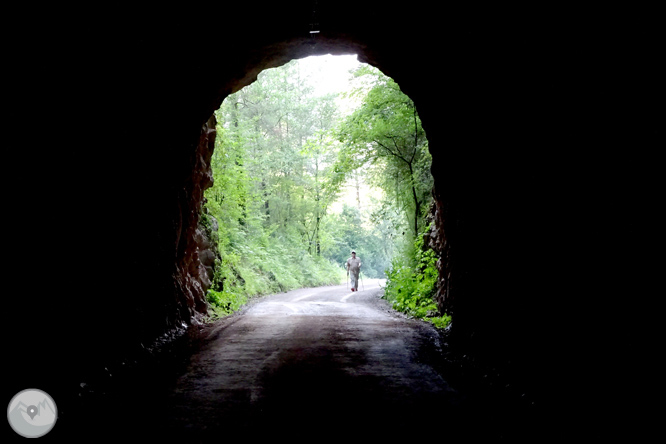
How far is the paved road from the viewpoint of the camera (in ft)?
12.5

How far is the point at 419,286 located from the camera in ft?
38.9

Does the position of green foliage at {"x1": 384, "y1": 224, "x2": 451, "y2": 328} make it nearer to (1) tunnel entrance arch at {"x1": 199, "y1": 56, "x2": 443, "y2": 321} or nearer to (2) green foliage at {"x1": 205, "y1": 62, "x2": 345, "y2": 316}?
(1) tunnel entrance arch at {"x1": 199, "y1": 56, "x2": 443, "y2": 321}

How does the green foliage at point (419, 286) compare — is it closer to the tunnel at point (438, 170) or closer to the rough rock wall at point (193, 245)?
the tunnel at point (438, 170)

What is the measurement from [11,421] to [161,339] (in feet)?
12.8

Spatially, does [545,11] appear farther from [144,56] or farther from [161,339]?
[161,339]

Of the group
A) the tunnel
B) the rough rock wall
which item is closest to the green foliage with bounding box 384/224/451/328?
the tunnel

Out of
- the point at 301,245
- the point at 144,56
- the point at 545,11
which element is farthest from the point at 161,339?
the point at 301,245

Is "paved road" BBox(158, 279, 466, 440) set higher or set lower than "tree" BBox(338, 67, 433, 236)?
lower

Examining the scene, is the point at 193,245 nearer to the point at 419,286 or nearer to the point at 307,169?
the point at 419,286

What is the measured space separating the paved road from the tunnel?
1.04m

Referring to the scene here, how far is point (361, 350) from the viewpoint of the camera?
21.9 feet

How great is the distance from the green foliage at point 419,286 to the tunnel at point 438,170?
87.6 inches

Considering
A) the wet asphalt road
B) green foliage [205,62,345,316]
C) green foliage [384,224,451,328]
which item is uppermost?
green foliage [205,62,345,316]

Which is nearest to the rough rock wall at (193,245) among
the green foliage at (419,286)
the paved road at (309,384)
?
the paved road at (309,384)
